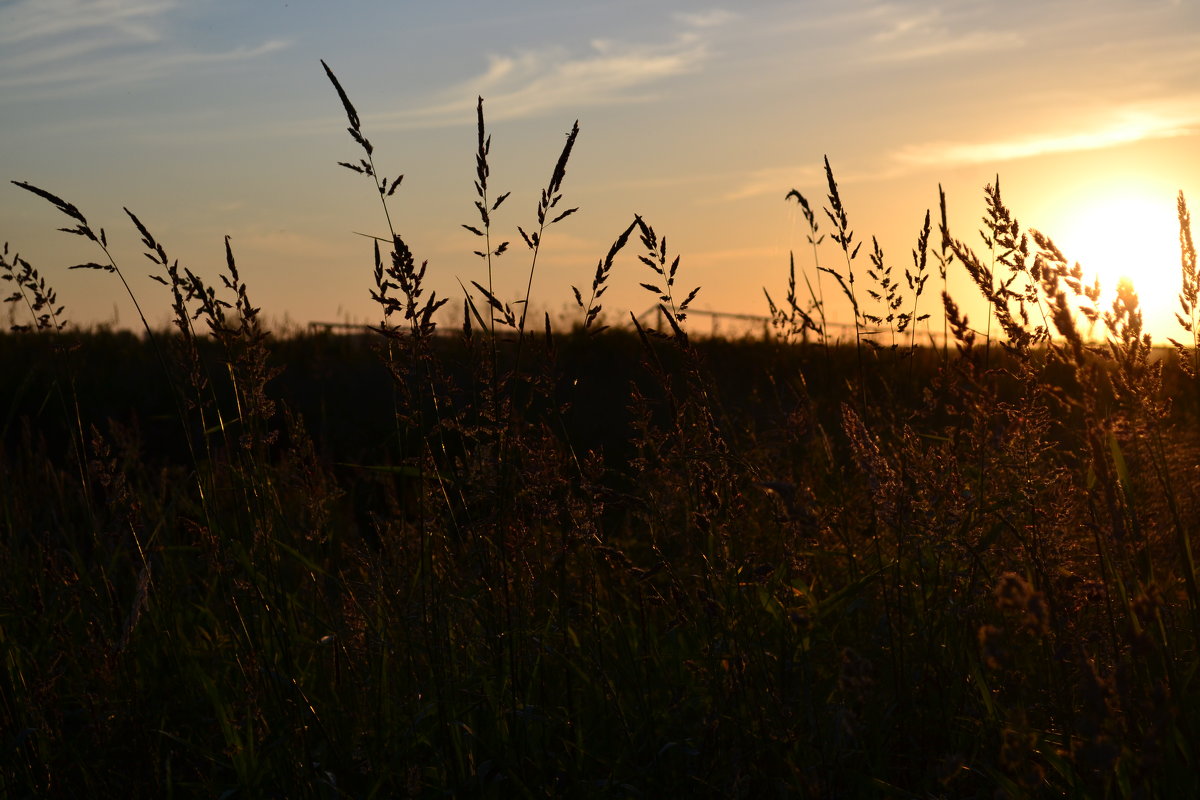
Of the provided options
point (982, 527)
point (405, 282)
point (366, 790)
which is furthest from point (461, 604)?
point (982, 527)

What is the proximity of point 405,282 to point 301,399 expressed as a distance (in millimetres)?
8189

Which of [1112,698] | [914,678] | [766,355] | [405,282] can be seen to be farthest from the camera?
[766,355]

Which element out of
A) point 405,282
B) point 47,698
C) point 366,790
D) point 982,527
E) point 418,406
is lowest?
point 366,790

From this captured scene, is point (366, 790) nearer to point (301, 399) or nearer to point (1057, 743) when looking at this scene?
point (1057, 743)

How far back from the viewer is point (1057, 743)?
215 cm

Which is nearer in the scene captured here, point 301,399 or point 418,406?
point 418,406

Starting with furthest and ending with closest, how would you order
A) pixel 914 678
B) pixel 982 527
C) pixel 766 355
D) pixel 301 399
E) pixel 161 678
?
Answer: pixel 766 355 < pixel 301 399 < pixel 161 678 < pixel 982 527 < pixel 914 678

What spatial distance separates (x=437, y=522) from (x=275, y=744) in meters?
0.55

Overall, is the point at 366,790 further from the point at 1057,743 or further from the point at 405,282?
the point at 1057,743

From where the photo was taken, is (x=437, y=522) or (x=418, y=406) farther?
(x=437, y=522)

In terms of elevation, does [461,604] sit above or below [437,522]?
below

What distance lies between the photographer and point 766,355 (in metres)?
11.3

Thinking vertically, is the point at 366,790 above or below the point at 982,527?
below

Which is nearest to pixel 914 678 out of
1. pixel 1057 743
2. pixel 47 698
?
pixel 1057 743
